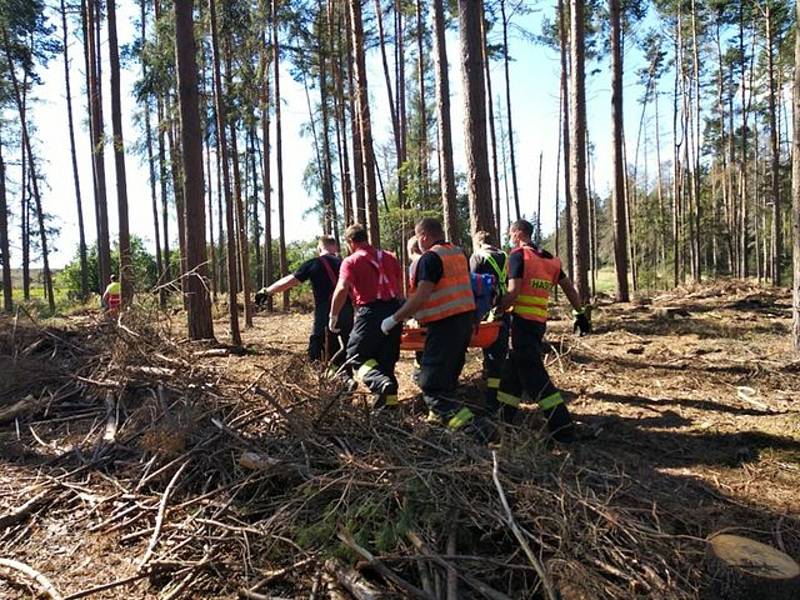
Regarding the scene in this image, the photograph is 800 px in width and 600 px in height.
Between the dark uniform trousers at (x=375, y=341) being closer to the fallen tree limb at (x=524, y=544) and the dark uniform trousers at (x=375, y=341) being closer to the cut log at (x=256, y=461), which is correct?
the cut log at (x=256, y=461)

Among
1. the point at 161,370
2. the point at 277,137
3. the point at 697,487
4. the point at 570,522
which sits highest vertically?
the point at 277,137

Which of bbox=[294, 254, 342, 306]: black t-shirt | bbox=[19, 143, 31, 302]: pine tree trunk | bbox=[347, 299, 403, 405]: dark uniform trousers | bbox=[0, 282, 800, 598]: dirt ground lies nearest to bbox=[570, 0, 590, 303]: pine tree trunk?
bbox=[0, 282, 800, 598]: dirt ground

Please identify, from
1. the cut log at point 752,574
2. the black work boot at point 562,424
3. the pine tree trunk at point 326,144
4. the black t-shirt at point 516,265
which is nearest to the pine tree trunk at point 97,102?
the pine tree trunk at point 326,144

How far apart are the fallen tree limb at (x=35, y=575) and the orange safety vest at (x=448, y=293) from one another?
2960mm

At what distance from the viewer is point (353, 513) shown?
9.59ft

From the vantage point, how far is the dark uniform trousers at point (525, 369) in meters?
4.88

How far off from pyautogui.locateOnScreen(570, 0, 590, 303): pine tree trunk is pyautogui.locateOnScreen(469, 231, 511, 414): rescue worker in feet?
22.7

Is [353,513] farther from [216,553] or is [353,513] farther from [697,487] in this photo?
[697,487]

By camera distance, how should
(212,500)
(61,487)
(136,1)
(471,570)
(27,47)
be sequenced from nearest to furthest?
(471,570), (212,500), (61,487), (136,1), (27,47)

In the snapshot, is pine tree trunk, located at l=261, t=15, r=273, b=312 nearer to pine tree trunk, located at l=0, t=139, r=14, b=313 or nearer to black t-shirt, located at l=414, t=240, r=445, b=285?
pine tree trunk, located at l=0, t=139, r=14, b=313

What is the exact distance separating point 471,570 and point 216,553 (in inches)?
54.9

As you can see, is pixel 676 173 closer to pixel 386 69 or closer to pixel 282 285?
pixel 386 69

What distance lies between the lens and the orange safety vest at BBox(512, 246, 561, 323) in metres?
5.02

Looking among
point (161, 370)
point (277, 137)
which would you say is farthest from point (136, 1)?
point (161, 370)
